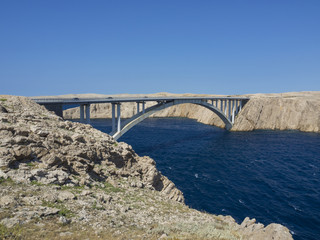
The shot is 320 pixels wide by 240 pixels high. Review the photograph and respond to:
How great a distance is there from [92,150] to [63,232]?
8.86 meters

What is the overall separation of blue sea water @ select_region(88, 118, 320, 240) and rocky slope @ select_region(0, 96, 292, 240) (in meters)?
11.5

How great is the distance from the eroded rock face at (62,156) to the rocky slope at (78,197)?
0.05 metres

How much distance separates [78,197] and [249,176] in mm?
28449

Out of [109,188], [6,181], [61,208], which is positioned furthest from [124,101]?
[61,208]

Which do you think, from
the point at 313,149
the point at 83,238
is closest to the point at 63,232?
the point at 83,238

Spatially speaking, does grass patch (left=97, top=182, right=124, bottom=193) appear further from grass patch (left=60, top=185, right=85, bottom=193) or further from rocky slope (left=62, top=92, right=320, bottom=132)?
rocky slope (left=62, top=92, right=320, bottom=132)

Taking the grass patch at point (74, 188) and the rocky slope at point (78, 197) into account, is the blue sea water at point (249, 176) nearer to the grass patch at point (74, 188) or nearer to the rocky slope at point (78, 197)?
the rocky slope at point (78, 197)

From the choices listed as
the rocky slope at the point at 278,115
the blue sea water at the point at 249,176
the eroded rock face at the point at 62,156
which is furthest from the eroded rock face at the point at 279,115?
the eroded rock face at the point at 62,156

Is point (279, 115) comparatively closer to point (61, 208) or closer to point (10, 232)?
point (61, 208)

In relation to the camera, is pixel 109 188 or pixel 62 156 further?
pixel 109 188

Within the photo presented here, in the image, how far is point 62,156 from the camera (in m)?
13.3

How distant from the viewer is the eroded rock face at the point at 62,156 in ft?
37.1

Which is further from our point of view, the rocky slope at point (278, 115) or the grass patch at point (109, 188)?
the rocky slope at point (278, 115)

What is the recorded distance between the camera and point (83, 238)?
7.52 metres
